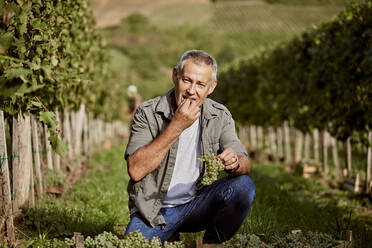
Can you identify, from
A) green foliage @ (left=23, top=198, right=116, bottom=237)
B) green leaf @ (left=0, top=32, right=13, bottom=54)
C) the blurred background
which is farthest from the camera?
the blurred background

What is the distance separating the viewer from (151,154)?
2.91 meters

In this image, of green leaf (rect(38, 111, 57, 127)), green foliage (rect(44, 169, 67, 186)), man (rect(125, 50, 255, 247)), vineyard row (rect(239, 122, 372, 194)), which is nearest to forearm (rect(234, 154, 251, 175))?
man (rect(125, 50, 255, 247))

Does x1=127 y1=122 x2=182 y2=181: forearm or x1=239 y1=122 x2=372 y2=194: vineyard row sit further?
x1=239 y1=122 x2=372 y2=194: vineyard row

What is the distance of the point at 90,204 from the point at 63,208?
509mm

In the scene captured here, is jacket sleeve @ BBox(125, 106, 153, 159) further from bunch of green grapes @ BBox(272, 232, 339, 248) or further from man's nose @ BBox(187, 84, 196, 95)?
bunch of green grapes @ BBox(272, 232, 339, 248)

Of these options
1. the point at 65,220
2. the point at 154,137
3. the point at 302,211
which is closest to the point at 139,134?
the point at 154,137

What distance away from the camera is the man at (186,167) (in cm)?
301

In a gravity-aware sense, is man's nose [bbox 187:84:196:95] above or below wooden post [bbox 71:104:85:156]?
above

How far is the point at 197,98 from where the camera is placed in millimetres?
3119

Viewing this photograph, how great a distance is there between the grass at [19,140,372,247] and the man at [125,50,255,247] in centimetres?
45

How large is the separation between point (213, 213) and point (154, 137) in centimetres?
76

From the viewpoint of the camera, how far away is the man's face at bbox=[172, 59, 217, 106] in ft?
10.1

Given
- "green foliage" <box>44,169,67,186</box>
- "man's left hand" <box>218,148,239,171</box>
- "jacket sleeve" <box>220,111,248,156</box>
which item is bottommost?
"green foliage" <box>44,169,67,186</box>

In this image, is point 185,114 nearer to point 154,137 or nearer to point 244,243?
point 154,137
